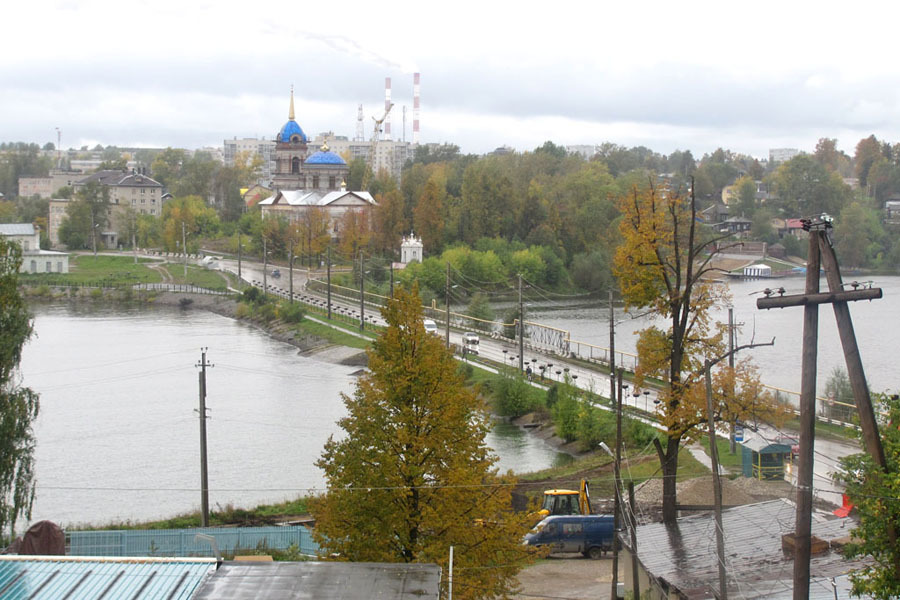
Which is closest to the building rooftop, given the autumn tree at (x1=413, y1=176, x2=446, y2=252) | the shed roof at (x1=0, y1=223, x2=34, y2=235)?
the shed roof at (x1=0, y1=223, x2=34, y2=235)

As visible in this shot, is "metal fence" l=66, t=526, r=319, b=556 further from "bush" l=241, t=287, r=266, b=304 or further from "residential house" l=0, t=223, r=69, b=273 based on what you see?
"residential house" l=0, t=223, r=69, b=273

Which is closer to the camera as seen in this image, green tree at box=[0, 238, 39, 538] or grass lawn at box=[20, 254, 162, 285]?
green tree at box=[0, 238, 39, 538]

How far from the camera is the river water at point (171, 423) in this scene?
19.7 m

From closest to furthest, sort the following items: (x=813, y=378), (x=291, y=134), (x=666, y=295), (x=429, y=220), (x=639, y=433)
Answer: (x=813, y=378) → (x=666, y=295) → (x=639, y=433) → (x=429, y=220) → (x=291, y=134)

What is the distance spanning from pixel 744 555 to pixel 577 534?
3819 mm

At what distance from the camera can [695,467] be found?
18766 millimetres

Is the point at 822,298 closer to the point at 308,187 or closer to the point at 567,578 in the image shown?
the point at 567,578

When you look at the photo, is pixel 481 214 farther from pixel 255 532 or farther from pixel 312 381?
pixel 255 532

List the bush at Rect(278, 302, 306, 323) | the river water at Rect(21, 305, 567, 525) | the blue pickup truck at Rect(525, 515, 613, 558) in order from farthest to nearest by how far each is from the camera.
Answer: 1. the bush at Rect(278, 302, 306, 323)
2. the river water at Rect(21, 305, 567, 525)
3. the blue pickup truck at Rect(525, 515, 613, 558)

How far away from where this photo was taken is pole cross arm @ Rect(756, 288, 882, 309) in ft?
27.5

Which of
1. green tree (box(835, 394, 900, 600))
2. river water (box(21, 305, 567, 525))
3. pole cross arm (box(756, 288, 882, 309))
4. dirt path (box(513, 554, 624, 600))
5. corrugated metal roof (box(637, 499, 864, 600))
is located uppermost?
pole cross arm (box(756, 288, 882, 309))

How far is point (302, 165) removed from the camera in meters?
74.1

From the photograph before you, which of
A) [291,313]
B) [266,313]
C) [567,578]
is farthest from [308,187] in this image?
[567,578]

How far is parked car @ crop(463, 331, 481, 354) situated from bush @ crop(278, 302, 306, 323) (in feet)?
28.9
